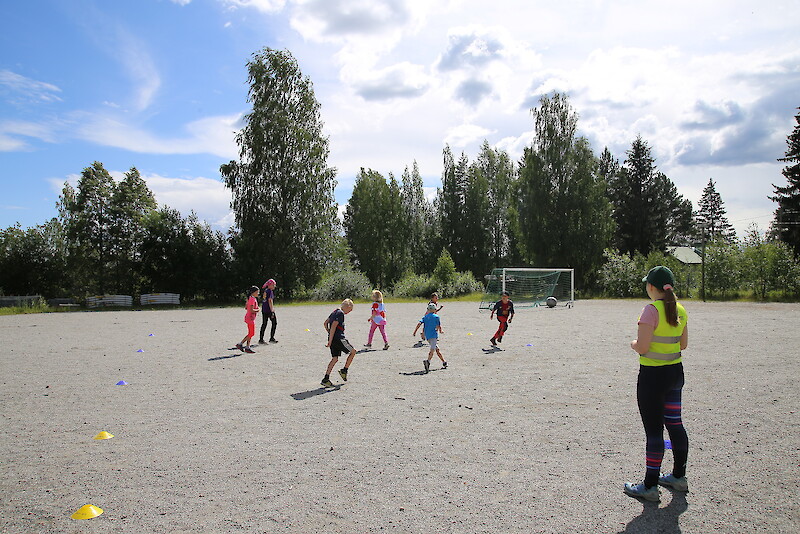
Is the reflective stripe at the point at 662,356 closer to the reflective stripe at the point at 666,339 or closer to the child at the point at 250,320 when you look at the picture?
the reflective stripe at the point at 666,339

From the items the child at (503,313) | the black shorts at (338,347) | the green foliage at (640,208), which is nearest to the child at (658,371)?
the black shorts at (338,347)

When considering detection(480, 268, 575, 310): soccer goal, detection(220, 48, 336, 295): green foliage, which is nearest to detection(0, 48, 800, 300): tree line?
detection(220, 48, 336, 295): green foliage

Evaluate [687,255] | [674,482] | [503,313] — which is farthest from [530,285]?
[687,255]

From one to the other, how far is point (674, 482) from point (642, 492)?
367 mm

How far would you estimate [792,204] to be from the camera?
40.1m

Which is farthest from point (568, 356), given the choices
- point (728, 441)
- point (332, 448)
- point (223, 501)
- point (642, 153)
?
point (642, 153)

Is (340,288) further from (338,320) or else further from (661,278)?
(661,278)

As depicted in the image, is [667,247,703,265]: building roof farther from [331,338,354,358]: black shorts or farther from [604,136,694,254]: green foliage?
[331,338,354,358]: black shorts

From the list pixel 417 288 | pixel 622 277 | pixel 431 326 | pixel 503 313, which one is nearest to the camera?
pixel 431 326

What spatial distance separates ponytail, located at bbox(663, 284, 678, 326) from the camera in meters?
3.92

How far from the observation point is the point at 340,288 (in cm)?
3722

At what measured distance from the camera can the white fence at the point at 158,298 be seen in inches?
1334

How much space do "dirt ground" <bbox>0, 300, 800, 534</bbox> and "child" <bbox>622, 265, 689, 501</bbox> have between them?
0.20 meters

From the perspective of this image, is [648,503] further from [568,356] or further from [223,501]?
[568,356]
